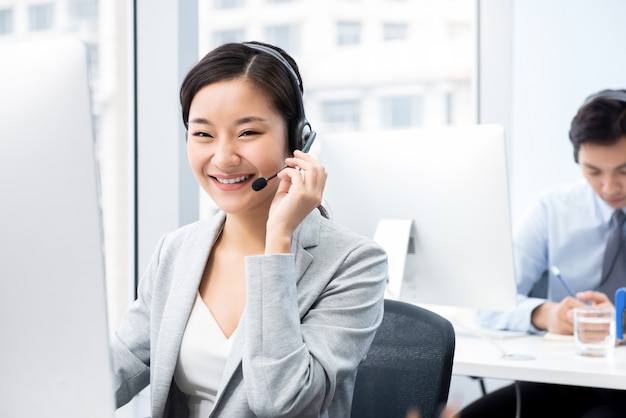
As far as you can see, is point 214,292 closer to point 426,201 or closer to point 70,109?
point 70,109

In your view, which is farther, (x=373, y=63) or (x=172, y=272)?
(x=373, y=63)

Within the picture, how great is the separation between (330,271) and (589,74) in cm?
226

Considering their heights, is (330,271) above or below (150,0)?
below

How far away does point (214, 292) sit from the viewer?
1264 mm

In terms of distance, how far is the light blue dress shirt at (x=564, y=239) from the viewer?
2344 mm

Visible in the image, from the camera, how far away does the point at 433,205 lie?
1.87 m

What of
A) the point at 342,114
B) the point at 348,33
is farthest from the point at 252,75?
the point at 348,33

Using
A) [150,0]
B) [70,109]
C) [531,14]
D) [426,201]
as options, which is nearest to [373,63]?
[531,14]

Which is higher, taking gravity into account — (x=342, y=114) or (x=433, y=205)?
(x=342, y=114)

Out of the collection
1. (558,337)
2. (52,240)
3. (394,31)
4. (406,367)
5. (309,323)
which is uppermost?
(394,31)

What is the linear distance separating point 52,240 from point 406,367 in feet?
2.50

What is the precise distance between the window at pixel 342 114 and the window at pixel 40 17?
3.72ft

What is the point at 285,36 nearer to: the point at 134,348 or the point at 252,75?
the point at 252,75

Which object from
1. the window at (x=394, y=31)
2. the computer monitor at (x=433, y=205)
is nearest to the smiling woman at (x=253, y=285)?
the computer monitor at (x=433, y=205)
